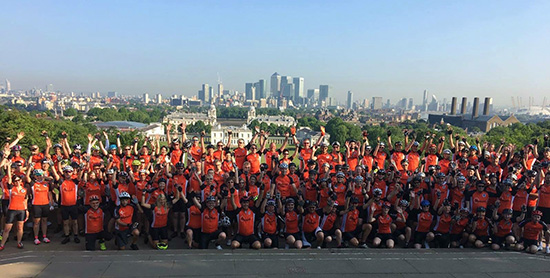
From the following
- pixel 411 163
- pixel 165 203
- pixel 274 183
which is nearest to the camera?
pixel 165 203

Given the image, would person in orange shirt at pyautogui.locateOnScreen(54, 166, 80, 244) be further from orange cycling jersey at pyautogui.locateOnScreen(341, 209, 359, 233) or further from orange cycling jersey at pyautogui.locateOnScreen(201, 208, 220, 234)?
orange cycling jersey at pyautogui.locateOnScreen(341, 209, 359, 233)

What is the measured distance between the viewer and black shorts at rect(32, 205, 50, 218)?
27.1ft

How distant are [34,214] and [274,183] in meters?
5.80

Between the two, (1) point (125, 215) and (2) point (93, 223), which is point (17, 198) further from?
(1) point (125, 215)

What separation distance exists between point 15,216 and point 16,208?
0.68 ft

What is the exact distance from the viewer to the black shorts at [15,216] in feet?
26.3

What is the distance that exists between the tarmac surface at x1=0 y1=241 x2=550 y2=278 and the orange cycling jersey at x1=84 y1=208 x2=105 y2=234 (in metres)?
0.50

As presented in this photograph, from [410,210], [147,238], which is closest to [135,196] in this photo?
[147,238]

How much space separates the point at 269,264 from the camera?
7414 millimetres

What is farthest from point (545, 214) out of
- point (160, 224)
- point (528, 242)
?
point (160, 224)

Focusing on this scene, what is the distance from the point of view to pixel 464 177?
9.24 metres

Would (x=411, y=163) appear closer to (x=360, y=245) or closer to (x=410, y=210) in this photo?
(x=410, y=210)

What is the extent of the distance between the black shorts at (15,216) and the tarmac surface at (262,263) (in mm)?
618

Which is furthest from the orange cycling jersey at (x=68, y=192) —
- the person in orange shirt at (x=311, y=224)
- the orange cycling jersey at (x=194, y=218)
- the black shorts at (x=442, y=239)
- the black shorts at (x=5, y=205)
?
the black shorts at (x=442, y=239)
